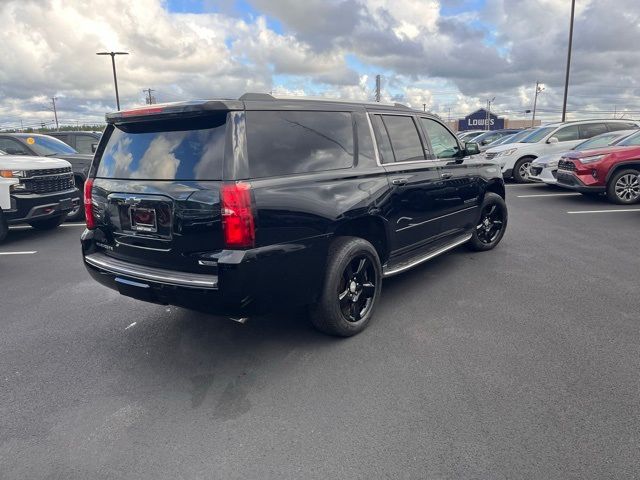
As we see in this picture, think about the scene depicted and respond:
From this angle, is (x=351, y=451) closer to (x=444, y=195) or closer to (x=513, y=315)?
(x=513, y=315)

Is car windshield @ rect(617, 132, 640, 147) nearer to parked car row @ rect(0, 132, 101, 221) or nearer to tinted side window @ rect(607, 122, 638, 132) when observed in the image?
tinted side window @ rect(607, 122, 638, 132)

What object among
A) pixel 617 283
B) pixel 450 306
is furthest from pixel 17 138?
pixel 617 283

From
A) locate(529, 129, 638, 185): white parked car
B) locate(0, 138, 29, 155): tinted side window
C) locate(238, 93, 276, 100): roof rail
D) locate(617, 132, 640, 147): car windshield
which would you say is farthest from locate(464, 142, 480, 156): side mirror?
locate(0, 138, 29, 155): tinted side window

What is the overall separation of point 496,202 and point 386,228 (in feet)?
8.58

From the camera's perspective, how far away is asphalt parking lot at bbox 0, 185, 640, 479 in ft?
7.72

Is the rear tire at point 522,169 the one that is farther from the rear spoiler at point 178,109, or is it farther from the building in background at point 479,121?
the building in background at point 479,121

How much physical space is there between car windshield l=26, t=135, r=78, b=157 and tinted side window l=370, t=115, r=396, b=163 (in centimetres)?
738

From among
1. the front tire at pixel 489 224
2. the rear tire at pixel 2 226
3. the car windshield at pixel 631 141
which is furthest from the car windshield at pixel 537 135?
the rear tire at pixel 2 226

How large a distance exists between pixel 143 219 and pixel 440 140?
130 inches

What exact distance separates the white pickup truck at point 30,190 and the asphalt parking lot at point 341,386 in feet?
8.67

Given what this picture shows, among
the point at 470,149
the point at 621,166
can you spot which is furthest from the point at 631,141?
the point at 470,149

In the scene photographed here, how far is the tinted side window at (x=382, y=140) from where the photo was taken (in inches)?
159

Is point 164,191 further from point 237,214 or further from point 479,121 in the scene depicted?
point 479,121

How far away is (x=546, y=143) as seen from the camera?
41.3 feet
